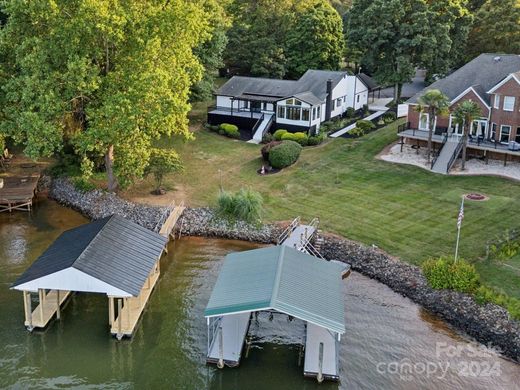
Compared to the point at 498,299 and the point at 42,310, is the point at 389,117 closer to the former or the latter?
the point at 498,299

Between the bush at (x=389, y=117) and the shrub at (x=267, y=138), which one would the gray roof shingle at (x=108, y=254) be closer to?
the shrub at (x=267, y=138)

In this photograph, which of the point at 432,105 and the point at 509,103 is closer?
the point at 432,105

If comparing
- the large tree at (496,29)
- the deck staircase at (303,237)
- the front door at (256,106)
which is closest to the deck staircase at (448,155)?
the deck staircase at (303,237)

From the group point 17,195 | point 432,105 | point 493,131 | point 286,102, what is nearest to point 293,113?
point 286,102

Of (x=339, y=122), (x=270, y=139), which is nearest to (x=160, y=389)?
(x=270, y=139)

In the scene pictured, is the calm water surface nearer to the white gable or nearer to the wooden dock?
the white gable

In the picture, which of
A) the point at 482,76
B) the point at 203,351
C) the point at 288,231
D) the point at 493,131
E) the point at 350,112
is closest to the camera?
the point at 203,351

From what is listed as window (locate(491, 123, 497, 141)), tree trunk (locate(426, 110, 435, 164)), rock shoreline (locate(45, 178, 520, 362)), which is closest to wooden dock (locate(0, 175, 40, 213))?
rock shoreline (locate(45, 178, 520, 362))

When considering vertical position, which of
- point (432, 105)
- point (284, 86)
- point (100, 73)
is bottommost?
point (432, 105)
